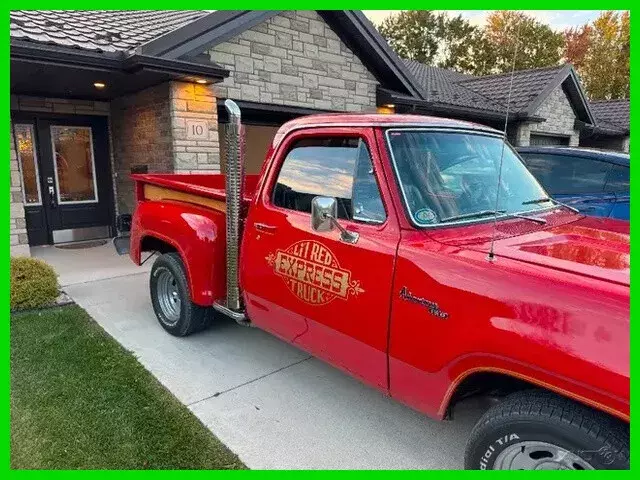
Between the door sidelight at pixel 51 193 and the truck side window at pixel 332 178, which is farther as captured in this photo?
the door sidelight at pixel 51 193

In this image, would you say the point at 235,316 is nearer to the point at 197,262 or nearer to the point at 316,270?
the point at 197,262

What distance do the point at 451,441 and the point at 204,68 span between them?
622 cm

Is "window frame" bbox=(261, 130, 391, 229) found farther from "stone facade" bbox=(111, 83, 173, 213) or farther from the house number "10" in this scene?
"stone facade" bbox=(111, 83, 173, 213)

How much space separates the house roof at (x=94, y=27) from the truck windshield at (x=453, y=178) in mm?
5557

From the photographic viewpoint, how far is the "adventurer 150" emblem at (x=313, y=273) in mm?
2826

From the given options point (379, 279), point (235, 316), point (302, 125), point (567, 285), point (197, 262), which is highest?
point (302, 125)

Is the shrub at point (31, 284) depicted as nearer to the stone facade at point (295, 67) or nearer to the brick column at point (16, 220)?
the brick column at point (16, 220)

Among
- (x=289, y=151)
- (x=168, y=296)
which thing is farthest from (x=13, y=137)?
(x=289, y=151)

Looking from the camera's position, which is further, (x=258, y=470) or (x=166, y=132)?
(x=166, y=132)

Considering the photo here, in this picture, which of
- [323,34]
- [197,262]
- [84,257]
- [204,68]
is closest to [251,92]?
[204,68]

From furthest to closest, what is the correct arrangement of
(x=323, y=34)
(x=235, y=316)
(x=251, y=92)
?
A: (x=323, y=34) → (x=251, y=92) → (x=235, y=316)

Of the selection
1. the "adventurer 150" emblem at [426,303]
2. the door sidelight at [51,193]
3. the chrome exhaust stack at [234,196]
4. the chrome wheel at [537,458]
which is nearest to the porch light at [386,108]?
the door sidelight at [51,193]

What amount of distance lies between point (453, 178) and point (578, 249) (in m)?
0.84

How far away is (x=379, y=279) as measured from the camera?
2.60 m
